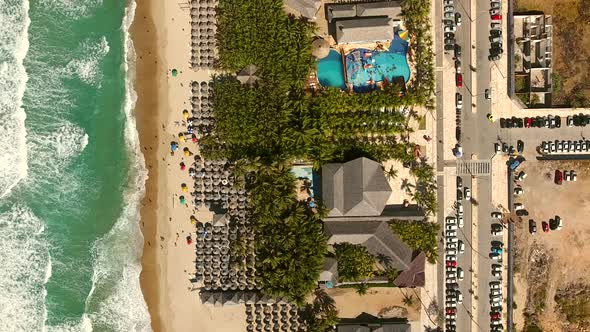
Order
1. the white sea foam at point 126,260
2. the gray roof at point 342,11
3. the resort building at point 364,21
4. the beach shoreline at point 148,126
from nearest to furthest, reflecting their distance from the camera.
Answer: the resort building at point 364,21, the gray roof at point 342,11, the white sea foam at point 126,260, the beach shoreline at point 148,126

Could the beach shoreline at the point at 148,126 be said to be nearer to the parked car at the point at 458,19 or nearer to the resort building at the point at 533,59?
the parked car at the point at 458,19

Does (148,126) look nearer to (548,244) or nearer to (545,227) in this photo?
(545,227)

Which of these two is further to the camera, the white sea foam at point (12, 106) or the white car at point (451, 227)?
the white sea foam at point (12, 106)

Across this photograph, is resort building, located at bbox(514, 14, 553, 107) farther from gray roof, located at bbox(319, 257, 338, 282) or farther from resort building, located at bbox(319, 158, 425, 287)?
gray roof, located at bbox(319, 257, 338, 282)

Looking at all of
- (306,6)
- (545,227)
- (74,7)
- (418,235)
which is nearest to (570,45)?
(545,227)

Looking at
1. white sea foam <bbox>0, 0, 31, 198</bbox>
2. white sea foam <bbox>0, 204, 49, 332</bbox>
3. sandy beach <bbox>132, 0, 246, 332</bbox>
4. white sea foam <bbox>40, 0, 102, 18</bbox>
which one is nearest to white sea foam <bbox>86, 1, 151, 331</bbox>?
sandy beach <bbox>132, 0, 246, 332</bbox>

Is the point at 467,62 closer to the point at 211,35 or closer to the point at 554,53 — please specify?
the point at 554,53

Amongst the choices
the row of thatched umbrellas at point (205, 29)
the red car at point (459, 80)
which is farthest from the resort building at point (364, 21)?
the row of thatched umbrellas at point (205, 29)
